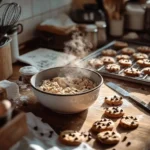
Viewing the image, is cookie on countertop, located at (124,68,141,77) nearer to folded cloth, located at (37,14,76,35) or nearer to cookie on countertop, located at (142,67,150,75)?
cookie on countertop, located at (142,67,150,75)

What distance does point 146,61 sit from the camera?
131cm

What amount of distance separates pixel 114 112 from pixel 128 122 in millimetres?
65

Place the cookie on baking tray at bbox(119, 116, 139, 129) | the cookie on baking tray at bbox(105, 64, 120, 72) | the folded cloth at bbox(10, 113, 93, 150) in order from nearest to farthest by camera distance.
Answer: the folded cloth at bbox(10, 113, 93, 150) → the cookie on baking tray at bbox(119, 116, 139, 129) → the cookie on baking tray at bbox(105, 64, 120, 72)

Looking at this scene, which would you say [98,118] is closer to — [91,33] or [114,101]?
[114,101]

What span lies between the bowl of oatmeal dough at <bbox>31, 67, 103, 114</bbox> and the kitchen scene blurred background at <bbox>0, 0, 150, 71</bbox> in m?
0.33

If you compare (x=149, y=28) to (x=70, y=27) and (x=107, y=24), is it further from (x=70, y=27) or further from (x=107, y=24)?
(x=70, y=27)

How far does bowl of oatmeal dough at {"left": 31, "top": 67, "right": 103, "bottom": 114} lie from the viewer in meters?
0.89

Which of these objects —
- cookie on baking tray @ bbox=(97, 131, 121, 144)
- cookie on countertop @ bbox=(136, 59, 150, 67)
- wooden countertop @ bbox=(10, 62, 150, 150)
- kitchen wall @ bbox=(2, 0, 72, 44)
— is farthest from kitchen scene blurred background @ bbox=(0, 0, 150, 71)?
cookie on baking tray @ bbox=(97, 131, 121, 144)

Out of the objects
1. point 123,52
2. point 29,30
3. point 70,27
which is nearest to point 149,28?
point 123,52

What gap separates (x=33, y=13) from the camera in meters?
1.52

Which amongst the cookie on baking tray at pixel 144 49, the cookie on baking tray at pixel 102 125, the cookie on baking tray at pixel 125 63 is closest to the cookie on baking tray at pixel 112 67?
the cookie on baking tray at pixel 125 63

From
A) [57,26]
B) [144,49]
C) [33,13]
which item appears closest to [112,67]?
[144,49]

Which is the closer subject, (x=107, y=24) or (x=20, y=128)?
(x=20, y=128)

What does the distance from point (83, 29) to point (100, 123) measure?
0.72 meters
